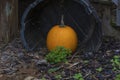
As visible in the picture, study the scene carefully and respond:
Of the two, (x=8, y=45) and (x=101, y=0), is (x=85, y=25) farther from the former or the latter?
(x=8, y=45)

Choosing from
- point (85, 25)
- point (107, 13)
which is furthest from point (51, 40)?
point (107, 13)

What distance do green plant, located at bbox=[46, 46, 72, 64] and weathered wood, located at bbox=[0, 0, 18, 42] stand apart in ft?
2.79

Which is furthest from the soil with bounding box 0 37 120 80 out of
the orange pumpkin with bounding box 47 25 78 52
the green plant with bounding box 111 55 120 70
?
the orange pumpkin with bounding box 47 25 78 52

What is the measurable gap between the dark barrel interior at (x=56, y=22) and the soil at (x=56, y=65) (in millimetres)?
154

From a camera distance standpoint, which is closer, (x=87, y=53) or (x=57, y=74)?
(x=57, y=74)

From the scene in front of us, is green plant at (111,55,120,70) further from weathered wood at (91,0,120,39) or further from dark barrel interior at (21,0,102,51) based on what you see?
weathered wood at (91,0,120,39)

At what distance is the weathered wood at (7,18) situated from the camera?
452 centimetres

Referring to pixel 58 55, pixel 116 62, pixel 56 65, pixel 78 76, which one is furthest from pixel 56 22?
pixel 78 76

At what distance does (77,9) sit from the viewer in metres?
4.62

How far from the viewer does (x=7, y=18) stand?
15.0 ft

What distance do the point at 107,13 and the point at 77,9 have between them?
0.39 m

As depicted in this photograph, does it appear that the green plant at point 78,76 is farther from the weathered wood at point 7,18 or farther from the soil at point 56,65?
the weathered wood at point 7,18

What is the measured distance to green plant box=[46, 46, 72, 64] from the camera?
389 cm

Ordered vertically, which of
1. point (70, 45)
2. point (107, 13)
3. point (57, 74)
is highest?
point (107, 13)
